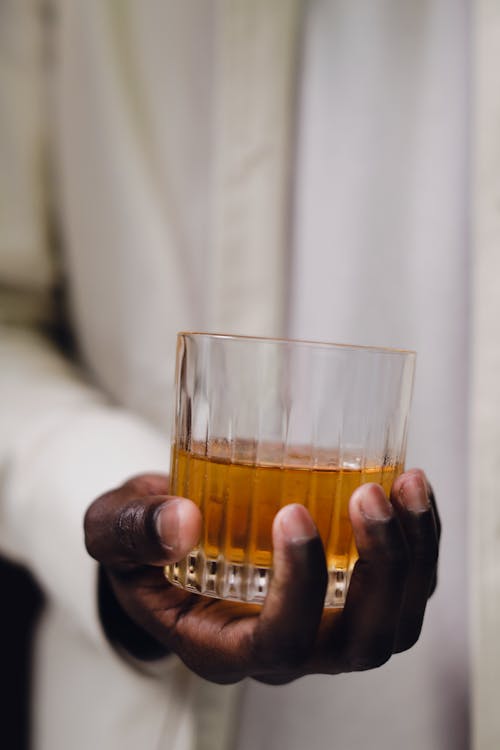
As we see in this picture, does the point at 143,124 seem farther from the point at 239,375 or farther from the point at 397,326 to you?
the point at 239,375

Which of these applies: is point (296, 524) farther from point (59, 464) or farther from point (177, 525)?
point (59, 464)

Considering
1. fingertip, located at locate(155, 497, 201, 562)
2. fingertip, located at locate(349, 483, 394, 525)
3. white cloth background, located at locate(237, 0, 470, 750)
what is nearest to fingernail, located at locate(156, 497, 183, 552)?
fingertip, located at locate(155, 497, 201, 562)

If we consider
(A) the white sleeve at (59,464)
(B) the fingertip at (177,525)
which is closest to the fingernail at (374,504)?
(B) the fingertip at (177,525)

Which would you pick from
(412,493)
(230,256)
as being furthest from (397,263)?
(412,493)

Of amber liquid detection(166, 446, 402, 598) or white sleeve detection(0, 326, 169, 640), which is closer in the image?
amber liquid detection(166, 446, 402, 598)

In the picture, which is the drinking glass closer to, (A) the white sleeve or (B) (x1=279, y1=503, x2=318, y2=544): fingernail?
(B) (x1=279, y1=503, x2=318, y2=544): fingernail

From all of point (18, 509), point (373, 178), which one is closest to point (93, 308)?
point (18, 509)

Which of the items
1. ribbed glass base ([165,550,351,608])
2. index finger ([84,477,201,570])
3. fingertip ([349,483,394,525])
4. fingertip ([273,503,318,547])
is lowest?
ribbed glass base ([165,550,351,608])
